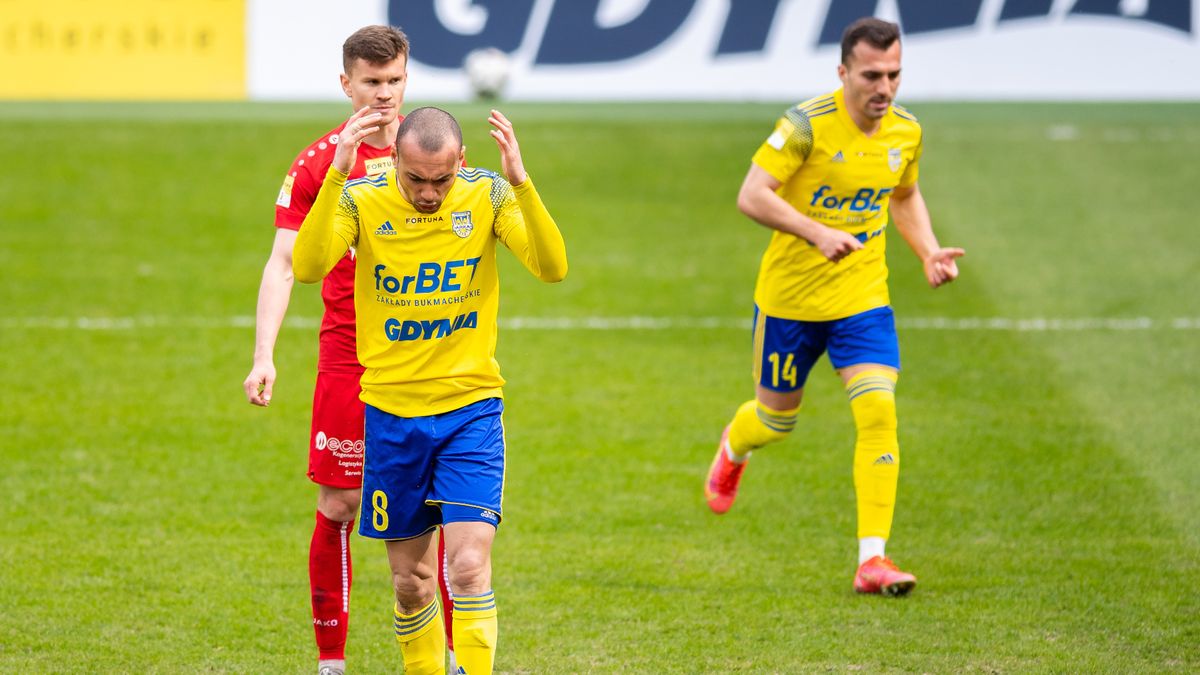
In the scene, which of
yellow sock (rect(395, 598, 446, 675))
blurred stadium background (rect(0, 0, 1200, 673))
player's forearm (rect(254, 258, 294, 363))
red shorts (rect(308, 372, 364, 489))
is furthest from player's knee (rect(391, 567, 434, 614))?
player's forearm (rect(254, 258, 294, 363))

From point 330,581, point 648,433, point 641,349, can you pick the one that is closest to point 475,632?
point 330,581

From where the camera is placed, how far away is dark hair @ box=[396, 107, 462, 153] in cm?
484

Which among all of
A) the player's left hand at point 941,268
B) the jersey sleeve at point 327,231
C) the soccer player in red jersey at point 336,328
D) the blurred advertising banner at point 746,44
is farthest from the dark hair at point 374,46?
the blurred advertising banner at point 746,44

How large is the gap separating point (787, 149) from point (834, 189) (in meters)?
0.31

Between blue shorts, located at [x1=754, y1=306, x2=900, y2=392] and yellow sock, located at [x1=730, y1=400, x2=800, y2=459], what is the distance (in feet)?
0.58

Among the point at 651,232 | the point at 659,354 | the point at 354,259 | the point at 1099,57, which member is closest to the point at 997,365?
the point at 659,354

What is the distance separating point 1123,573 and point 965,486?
145 cm

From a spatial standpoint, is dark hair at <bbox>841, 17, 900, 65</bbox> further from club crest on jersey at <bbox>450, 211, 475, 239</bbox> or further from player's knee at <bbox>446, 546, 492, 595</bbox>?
player's knee at <bbox>446, 546, 492, 595</bbox>

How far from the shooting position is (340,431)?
18.3 feet

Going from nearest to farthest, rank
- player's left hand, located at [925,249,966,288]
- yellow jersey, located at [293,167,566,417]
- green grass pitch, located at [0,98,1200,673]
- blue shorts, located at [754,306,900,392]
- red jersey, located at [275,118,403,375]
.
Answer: yellow jersey, located at [293,167,566,417] → red jersey, located at [275,118,403,375] → green grass pitch, located at [0,98,1200,673] → player's left hand, located at [925,249,966,288] → blue shorts, located at [754,306,900,392]

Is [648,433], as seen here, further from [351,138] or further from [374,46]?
[351,138]

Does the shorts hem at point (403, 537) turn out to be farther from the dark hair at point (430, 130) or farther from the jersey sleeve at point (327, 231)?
the dark hair at point (430, 130)

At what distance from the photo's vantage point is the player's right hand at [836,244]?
6359 mm

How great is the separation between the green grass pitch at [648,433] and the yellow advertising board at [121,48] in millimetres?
1841
